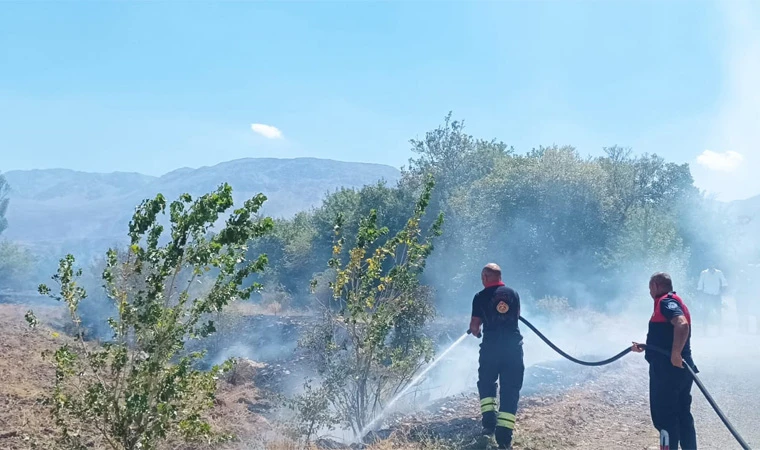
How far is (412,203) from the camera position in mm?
27422

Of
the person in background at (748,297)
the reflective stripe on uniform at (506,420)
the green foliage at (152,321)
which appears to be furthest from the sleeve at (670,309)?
the person in background at (748,297)

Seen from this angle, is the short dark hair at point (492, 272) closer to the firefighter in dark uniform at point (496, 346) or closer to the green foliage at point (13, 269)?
the firefighter in dark uniform at point (496, 346)

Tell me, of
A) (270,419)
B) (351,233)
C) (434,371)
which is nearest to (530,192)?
(351,233)

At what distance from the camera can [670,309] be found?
4.89m

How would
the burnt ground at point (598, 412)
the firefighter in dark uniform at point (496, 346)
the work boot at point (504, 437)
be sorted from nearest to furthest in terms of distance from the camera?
the work boot at point (504, 437), the firefighter in dark uniform at point (496, 346), the burnt ground at point (598, 412)

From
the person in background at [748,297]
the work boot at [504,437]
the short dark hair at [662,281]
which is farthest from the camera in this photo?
the person in background at [748,297]

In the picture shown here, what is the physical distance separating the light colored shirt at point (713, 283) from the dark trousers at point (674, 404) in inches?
422

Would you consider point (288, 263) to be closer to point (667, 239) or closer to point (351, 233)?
point (351, 233)

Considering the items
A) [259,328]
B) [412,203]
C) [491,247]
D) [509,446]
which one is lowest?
[259,328]

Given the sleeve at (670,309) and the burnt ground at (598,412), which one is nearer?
the sleeve at (670,309)

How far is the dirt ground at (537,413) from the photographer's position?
5.95 m

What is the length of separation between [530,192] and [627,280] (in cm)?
491

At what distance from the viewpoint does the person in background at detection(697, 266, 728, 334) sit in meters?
14.3

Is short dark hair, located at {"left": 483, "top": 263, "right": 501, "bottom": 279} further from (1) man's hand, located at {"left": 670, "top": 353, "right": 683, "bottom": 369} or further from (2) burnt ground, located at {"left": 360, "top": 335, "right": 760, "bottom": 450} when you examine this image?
(1) man's hand, located at {"left": 670, "top": 353, "right": 683, "bottom": 369}
